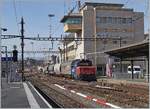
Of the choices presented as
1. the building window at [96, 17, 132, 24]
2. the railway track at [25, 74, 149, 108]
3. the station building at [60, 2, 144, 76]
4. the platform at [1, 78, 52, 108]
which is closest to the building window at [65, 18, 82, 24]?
the station building at [60, 2, 144, 76]

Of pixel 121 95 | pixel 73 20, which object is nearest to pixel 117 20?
pixel 73 20

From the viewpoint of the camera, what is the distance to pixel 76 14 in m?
105

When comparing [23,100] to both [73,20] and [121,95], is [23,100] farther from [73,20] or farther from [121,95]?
[73,20]

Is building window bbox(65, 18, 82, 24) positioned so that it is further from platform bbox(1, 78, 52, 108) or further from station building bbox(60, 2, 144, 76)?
platform bbox(1, 78, 52, 108)

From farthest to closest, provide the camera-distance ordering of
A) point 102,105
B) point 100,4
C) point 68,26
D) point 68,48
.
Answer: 1. point 68,48
2. point 100,4
3. point 68,26
4. point 102,105

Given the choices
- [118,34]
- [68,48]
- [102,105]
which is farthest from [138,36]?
[102,105]

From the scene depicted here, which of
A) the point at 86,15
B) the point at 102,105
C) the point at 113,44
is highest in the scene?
the point at 86,15

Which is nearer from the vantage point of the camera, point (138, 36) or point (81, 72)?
point (81, 72)

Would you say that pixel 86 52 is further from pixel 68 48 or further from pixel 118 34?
pixel 68 48

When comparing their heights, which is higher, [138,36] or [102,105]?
[138,36]

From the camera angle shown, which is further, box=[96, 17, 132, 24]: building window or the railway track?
box=[96, 17, 132, 24]: building window

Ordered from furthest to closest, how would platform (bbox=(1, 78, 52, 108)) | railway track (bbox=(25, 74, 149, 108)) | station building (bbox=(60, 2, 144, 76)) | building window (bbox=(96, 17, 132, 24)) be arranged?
building window (bbox=(96, 17, 132, 24)) < station building (bbox=(60, 2, 144, 76)) < railway track (bbox=(25, 74, 149, 108)) < platform (bbox=(1, 78, 52, 108))

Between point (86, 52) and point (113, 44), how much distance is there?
7423mm

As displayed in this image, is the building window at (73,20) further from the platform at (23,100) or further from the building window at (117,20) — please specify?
the platform at (23,100)
